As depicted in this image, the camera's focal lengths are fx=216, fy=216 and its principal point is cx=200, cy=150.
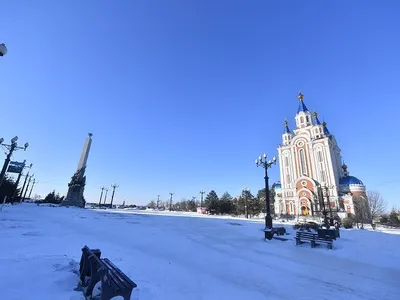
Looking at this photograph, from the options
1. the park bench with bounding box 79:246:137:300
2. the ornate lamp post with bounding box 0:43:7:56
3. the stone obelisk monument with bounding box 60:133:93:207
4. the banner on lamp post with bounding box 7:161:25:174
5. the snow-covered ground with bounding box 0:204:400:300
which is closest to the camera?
the park bench with bounding box 79:246:137:300

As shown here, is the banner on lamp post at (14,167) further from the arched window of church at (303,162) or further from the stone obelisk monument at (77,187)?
the arched window of church at (303,162)

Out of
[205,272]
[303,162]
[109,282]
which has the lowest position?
[205,272]

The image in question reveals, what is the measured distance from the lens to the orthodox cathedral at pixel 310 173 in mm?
47250

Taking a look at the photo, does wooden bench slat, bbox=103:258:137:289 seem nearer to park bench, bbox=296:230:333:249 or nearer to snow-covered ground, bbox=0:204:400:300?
snow-covered ground, bbox=0:204:400:300

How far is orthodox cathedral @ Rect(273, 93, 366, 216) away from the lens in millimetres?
A: 47250

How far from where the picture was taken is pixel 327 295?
5.14 metres

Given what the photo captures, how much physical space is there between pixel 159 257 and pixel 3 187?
4122 centimetres

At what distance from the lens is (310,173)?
52.6 meters

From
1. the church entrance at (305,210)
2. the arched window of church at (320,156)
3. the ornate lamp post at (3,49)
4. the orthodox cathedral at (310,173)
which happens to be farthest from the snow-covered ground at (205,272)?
the arched window of church at (320,156)

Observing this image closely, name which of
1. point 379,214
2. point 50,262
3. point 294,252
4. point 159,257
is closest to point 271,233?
point 294,252

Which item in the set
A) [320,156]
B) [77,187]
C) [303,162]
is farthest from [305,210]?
[77,187]

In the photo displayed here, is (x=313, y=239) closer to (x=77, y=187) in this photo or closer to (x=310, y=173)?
(x=77, y=187)

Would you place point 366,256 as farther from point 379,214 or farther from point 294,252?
point 379,214

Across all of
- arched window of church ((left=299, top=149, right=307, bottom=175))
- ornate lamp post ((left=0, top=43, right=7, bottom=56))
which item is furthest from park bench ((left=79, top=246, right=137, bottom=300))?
arched window of church ((left=299, top=149, right=307, bottom=175))
